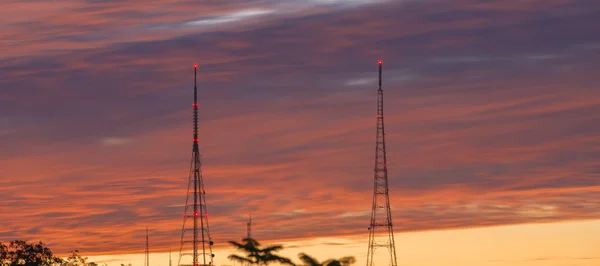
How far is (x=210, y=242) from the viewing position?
197 m

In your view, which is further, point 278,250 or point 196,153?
point 196,153

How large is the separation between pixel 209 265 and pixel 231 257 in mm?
42403

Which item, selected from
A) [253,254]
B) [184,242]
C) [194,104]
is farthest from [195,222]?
[253,254]

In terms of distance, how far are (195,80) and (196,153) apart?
33.0 ft

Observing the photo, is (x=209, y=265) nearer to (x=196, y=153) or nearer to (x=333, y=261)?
(x=196, y=153)

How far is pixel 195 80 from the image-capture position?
19438 centimetres

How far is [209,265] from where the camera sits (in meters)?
195

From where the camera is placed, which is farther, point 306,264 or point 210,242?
point 210,242

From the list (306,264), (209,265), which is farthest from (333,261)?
(209,265)

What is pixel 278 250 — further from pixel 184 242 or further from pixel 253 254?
pixel 184 242

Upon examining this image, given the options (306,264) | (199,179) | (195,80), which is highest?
(195,80)

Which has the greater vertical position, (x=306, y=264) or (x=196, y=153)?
(x=196, y=153)

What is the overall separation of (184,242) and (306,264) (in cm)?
5139

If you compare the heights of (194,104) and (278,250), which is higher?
(194,104)
